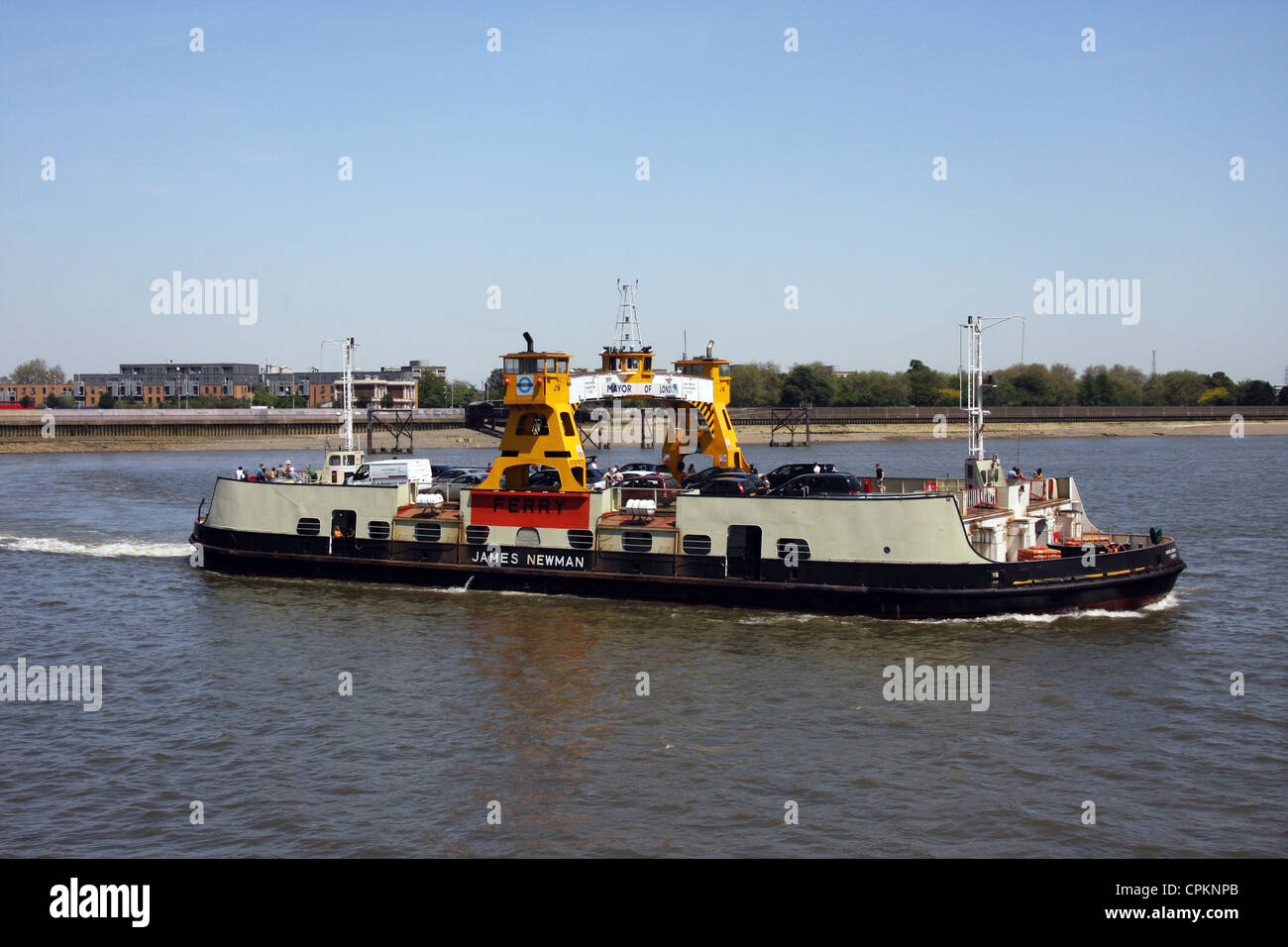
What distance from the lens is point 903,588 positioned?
27.2 meters

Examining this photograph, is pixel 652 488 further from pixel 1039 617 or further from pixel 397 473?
pixel 1039 617

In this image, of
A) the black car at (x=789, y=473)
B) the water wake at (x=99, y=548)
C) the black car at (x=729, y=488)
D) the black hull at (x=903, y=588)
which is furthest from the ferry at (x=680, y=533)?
the water wake at (x=99, y=548)

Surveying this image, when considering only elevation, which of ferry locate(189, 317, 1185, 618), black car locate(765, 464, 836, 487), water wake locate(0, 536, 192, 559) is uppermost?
black car locate(765, 464, 836, 487)

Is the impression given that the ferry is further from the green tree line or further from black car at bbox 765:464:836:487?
the green tree line

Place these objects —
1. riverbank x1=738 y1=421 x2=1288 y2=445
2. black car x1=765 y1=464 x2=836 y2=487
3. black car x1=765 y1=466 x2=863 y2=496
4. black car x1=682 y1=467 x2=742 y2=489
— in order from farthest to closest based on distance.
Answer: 1. riverbank x1=738 y1=421 x2=1288 y2=445
2. black car x1=682 y1=467 x2=742 y2=489
3. black car x1=765 y1=464 x2=836 y2=487
4. black car x1=765 y1=466 x2=863 y2=496

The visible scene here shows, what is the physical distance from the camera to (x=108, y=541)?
146ft

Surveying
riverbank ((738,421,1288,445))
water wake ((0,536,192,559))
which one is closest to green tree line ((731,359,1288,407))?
riverbank ((738,421,1288,445))

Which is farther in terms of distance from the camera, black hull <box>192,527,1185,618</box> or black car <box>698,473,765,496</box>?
black car <box>698,473,765,496</box>

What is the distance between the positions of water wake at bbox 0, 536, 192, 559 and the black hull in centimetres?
1684

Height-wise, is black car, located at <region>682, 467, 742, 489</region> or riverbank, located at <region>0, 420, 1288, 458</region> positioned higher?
riverbank, located at <region>0, 420, 1288, 458</region>

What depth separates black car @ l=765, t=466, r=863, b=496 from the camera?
96.6ft

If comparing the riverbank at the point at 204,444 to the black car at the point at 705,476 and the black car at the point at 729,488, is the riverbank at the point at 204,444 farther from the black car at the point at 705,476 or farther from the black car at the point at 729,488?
the black car at the point at 729,488
